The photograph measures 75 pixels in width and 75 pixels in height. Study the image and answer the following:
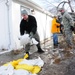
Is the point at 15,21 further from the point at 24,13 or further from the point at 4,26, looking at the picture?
the point at 24,13

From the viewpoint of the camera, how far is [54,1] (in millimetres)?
27656

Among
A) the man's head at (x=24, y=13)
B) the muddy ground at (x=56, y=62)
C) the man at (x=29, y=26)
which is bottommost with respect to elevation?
the muddy ground at (x=56, y=62)

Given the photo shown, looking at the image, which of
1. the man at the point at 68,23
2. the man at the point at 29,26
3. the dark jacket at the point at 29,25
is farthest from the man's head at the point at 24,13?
the man at the point at 68,23

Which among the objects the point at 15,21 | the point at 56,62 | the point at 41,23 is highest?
the point at 15,21

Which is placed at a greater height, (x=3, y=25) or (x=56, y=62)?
(x=3, y=25)

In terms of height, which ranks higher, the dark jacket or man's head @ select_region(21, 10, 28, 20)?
man's head @ select_region(21, 10, 28, 20)

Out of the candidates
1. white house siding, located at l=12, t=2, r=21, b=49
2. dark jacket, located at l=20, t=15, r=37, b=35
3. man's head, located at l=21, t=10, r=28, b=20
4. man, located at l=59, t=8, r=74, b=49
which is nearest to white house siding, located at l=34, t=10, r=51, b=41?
white house siding, located at l=12, t=2, r=21, b=49

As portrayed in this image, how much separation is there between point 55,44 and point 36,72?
232 inches

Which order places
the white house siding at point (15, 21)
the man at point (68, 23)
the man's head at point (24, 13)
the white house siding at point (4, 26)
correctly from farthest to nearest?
the white house siding at point (15, 21)
the white house siding at point (4, 26)
the man at point (68, 23)
the man's head at point (24, 13)

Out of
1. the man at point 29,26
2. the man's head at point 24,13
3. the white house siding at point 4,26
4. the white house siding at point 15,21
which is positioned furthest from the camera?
the white house siding at point 15,21

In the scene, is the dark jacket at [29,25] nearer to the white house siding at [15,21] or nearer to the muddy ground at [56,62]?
the muddy ground at [56,62]

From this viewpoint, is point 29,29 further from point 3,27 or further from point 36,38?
point 3,27

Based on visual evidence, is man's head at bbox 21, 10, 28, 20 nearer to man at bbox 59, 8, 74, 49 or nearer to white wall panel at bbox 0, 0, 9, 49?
man at bbox 59, 8, 74, 49

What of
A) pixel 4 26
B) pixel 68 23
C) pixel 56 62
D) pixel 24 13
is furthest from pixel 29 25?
pixel 4 26
